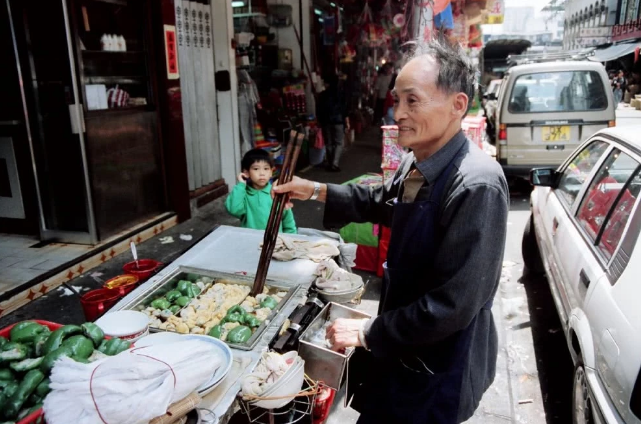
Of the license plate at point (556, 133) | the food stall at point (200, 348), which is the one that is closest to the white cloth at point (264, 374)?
the food stall at point (200, 348)

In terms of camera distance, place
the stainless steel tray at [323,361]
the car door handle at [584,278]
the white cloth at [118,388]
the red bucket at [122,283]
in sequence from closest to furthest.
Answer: the white cloth at [118,388], the stainless steel tray at [323,361], the car door handle at [584,278], the red bucket at [122,283]

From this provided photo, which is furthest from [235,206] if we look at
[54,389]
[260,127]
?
[260,127]

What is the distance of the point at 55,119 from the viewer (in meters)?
5.18

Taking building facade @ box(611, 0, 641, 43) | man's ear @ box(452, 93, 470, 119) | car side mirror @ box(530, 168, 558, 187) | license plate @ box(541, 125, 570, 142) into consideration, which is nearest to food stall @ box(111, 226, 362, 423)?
man's ear @ box(452, 93, 470, 119)

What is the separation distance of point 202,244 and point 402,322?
1975mm

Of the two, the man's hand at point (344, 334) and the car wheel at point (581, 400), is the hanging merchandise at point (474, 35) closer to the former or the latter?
the car wheel at point (581, 400)

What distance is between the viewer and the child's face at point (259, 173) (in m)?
3.94

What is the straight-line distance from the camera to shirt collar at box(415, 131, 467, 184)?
1.71 metres

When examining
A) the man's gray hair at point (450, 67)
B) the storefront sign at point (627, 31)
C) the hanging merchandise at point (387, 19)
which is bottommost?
the man's gray hair at point (450, 67)

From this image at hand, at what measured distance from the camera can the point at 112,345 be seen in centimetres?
188

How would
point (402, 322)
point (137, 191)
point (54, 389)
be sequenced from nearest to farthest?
point (54, 389)
point (402, 322)
point (137, 191)

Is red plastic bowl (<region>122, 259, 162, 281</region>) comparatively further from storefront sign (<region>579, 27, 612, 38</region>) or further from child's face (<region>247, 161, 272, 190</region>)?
storefront sign (<region>579, 27, 612, 38</region>)

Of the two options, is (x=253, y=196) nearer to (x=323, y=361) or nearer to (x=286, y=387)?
(x=323, y=361)

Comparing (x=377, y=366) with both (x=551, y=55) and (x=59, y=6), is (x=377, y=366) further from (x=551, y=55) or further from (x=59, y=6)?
(x=551, y=55)
